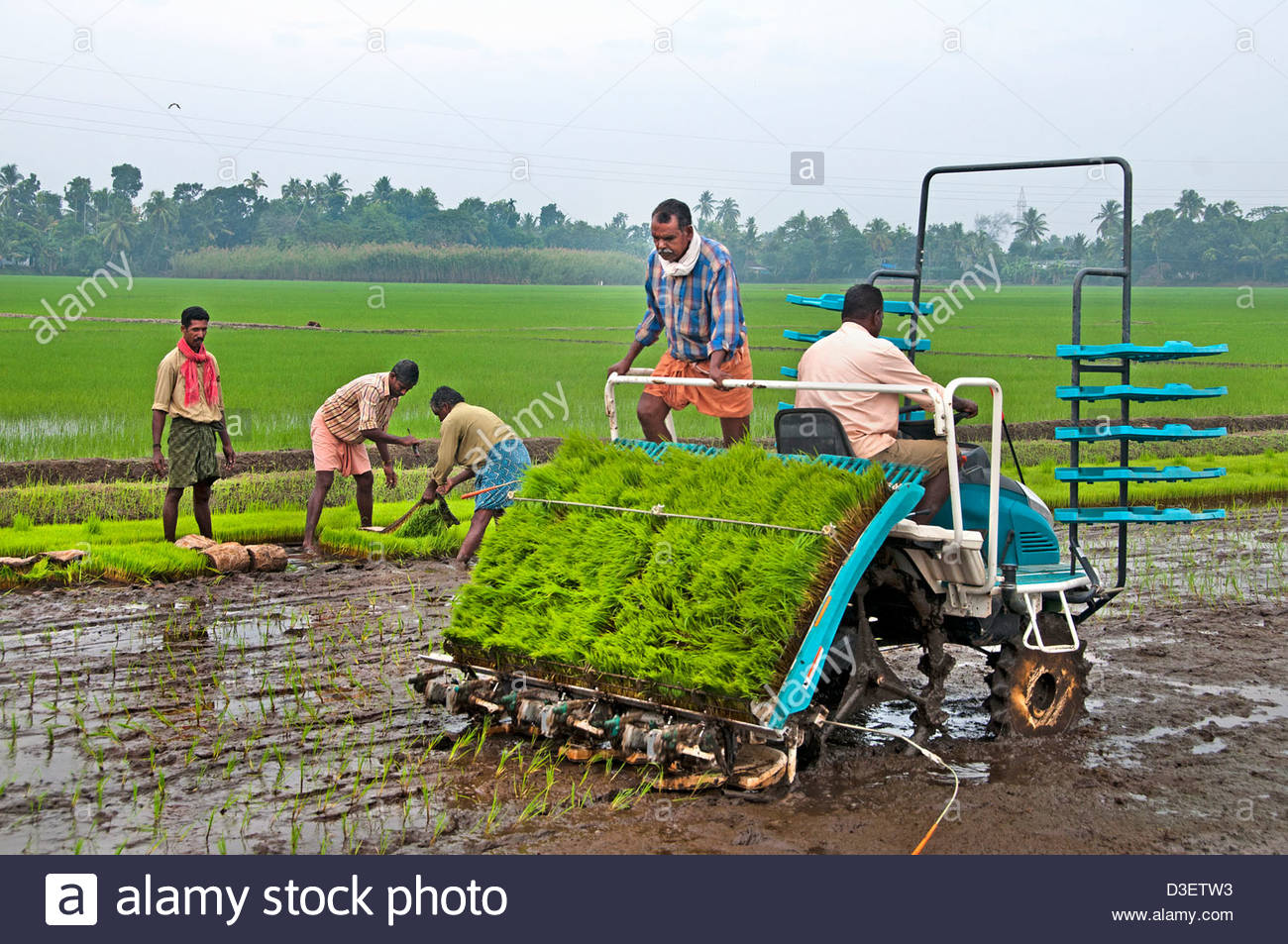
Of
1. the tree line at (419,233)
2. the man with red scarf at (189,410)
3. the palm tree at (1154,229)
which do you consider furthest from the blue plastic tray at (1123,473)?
the palm tree at (1154,229)

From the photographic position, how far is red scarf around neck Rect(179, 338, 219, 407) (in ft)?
30.8

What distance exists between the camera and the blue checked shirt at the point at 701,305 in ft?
20.6

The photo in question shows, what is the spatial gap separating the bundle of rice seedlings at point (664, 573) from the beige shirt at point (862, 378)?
0.40m

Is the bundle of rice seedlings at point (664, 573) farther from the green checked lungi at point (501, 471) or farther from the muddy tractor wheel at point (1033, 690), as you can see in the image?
the green checked lungi at point (501, 471)

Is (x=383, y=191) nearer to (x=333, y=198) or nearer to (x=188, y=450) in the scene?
(x=333, y=198)

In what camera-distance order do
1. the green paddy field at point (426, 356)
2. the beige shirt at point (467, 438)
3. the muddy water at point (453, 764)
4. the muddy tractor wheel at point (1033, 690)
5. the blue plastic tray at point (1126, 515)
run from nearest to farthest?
1. the muddy water at point (453, 764)
2. the muddy tractor wheel at point (1033, 690)
3. the blue plastic tray at point (1126, 515)
4. the beige shirt at point (467, 438)
5. the green paddy field at point (426, 356)

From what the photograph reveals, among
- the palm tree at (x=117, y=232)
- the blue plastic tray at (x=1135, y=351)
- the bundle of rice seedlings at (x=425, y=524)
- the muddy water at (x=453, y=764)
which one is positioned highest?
the palm tree at (x=117, y=232)

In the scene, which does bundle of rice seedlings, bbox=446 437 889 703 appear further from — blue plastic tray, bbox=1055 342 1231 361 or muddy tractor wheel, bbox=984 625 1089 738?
blue plastic tray, bbox=1055 342 1231 361

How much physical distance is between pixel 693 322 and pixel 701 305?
93mm

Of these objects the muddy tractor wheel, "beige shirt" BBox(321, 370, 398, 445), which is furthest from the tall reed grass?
the muddy tractor wheel

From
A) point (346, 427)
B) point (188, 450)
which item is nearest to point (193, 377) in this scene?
point (188, 450)

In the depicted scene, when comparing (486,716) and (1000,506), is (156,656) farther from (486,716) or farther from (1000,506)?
(1000,506)
